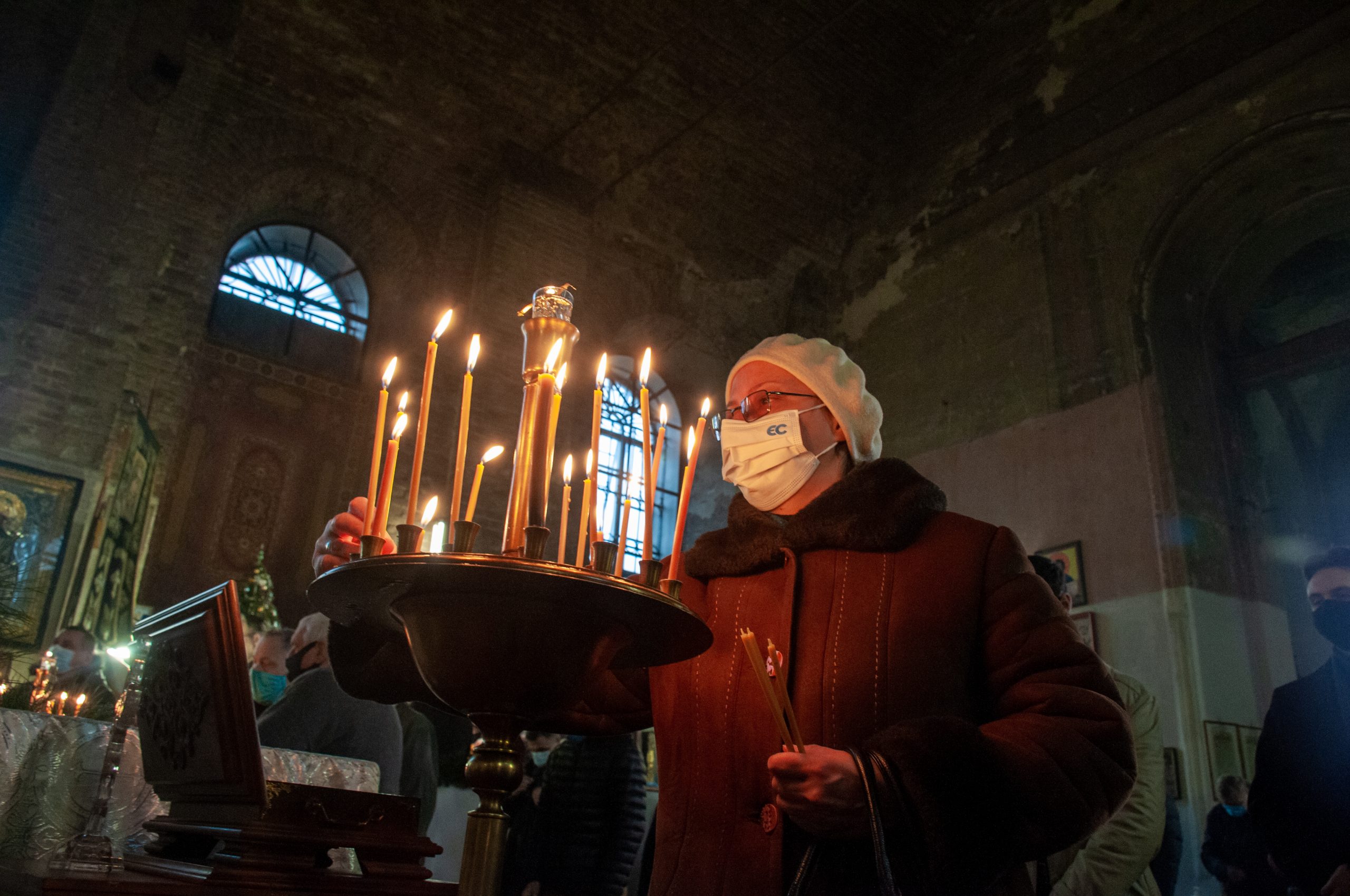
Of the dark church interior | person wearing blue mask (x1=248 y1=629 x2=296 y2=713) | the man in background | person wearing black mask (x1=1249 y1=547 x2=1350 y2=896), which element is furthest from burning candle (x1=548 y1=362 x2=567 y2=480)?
person wearing blue mask (x1=248 y1=629 x2=296 y2=713)

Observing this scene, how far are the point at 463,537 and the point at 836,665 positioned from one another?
2.23 feet

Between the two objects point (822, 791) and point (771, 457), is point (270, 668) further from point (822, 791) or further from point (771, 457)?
point (822, 791)

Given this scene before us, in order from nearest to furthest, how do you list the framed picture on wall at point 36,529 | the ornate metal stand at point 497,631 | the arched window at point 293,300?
the ornate metal stand at point 497,631
the framed picture on wall at point 36,529
the arched window at point 293,300

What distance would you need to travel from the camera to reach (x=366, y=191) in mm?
9656

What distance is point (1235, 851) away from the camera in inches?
195

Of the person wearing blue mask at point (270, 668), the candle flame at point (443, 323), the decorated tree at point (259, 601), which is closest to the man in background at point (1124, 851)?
the candle flame at point (443, 323)

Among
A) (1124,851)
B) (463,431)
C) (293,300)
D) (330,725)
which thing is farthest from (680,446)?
(463,431)

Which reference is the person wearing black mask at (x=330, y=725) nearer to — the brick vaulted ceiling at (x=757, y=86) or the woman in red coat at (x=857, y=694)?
the woman in red coat at (x=857, y=694)

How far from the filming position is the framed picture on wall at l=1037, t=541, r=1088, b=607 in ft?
24.6

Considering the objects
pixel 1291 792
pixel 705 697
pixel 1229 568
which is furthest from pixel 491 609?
pixel 1229 568

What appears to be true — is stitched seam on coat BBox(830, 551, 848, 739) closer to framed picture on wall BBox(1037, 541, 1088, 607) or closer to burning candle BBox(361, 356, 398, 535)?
burning candle BBox(361, 356, 398, 535)

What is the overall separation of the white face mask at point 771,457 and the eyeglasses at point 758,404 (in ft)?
0.07

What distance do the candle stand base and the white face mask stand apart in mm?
797

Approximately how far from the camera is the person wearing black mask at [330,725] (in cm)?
336
